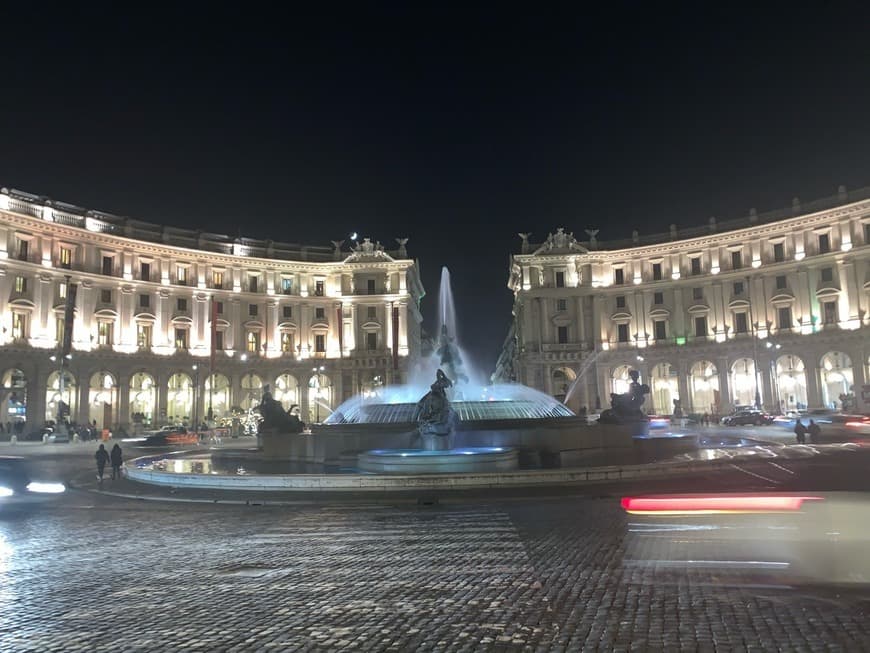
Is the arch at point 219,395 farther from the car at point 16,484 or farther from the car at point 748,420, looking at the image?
the car at point 16,484

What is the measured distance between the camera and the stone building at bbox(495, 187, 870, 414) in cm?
5872

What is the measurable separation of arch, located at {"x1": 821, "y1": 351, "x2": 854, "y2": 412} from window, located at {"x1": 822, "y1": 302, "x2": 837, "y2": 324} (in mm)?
2953

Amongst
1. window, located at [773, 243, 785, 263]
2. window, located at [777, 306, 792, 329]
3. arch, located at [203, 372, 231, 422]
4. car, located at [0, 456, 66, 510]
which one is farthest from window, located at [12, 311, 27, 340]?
window, located at [773, 243, 785, 263]

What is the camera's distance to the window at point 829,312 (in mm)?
59188

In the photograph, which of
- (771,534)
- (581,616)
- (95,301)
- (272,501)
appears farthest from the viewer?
(95,301)

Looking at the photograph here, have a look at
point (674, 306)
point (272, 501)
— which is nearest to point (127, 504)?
point (272, 501)

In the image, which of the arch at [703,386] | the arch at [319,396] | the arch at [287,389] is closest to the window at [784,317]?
the arch at [703,386]

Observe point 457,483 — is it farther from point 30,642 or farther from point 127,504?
point 30,642

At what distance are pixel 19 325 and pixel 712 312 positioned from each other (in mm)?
64027

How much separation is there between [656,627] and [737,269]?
220 feet

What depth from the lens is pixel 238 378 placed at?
67.4m

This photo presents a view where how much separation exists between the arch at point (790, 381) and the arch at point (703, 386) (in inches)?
228

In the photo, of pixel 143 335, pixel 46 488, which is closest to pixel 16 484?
pixel 46 488

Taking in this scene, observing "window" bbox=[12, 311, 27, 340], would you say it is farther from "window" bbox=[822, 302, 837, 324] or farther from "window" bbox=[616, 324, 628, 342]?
"window" bbox=[822, 302, 837, 324]
